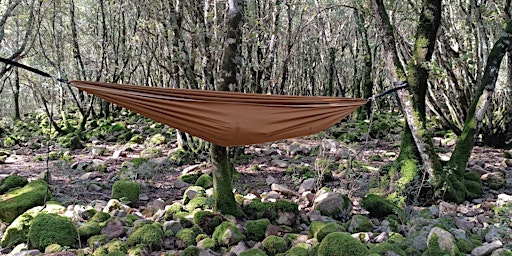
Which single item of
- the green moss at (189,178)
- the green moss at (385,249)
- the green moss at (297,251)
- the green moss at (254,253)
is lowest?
the green moss at (189,178)

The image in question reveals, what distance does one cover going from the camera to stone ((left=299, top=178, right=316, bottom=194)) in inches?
168

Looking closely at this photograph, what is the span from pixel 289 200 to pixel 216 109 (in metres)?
1.45

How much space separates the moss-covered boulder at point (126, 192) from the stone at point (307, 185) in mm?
1585

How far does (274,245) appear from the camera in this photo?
280cm

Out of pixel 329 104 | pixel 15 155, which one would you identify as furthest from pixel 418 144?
pixel 15 155

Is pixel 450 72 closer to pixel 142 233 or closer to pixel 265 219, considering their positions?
pixel 265 219

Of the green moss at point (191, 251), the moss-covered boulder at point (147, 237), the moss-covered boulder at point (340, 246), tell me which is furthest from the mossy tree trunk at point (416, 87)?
the moss-covered boulder at point (147, 237)

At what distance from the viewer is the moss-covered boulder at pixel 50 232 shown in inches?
110

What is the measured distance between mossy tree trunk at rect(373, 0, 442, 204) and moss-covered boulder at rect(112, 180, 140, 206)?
7.84ft

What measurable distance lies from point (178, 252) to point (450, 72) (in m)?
4.80

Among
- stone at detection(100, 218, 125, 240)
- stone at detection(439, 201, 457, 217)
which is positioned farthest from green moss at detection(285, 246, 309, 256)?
stone at detection(439, 201, 457, 217)

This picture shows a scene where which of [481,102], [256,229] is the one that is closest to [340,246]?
[256,229]

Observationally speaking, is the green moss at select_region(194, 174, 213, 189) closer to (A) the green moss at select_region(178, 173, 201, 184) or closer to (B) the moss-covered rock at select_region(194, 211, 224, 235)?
(A) the green moss at select_region(178, 173, 201, 184)

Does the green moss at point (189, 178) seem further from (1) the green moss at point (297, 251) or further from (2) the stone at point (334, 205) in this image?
(1) the green moss at point (297, 251)
